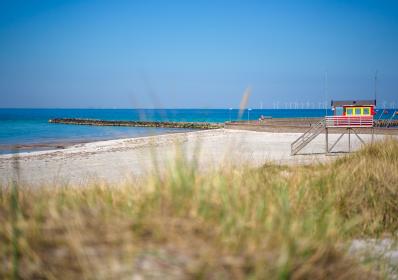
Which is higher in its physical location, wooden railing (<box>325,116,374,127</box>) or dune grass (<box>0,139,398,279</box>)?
wooden railing (<box>325,116,374,127</box>)

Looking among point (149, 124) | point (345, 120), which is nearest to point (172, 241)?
point (345, 120)

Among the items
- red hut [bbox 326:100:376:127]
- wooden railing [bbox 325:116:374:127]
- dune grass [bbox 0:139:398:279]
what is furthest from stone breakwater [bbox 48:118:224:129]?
dune grass [bbox 0:139:398:279]

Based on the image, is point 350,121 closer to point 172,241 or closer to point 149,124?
point 172,241

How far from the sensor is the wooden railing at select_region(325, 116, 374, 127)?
1831 cm

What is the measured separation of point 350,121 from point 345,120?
25 cm

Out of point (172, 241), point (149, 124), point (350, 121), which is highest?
point (350, 121)

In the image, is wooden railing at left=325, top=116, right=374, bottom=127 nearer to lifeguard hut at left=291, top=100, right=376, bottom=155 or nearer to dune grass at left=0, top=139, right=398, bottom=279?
lifeguard hut at left=291, top=100, right=376, bottom=155

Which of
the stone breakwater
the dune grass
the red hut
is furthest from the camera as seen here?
the stone breakwater

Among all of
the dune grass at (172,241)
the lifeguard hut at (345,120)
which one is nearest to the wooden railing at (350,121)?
the lifeguard hut at (345,120)

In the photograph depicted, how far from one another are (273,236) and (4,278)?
150 cm

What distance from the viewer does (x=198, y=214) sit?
7.10 ft

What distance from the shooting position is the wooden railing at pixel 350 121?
18312 millimetres

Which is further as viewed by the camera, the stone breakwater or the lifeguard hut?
the stone breakwater

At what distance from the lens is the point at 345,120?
61.1 feet
